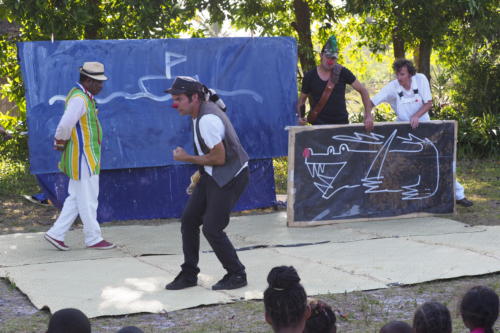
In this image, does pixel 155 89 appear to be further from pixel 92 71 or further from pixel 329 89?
pixel 329 89

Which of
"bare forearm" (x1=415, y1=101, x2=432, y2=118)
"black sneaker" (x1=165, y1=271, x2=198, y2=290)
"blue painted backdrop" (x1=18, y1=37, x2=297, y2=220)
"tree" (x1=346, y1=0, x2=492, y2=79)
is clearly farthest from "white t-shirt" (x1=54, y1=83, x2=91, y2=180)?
"tree" (x1=346, y1=0, x2=492, y2=79)

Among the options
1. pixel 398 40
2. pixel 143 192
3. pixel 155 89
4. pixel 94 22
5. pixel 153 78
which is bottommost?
pixel 143 192

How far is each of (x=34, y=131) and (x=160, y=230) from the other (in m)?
1.65

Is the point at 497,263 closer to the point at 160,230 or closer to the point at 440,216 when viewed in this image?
the point at 440,216

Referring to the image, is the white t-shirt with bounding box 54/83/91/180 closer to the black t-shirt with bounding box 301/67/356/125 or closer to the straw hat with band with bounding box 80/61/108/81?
the straw hat with band with bounding box 80/61/108/81

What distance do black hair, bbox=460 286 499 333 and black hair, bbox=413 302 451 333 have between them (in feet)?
0.63

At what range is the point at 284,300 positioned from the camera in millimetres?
3982

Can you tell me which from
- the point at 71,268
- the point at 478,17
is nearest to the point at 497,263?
the point at 71,268

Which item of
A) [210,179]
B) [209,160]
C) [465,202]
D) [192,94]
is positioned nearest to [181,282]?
[210,179]

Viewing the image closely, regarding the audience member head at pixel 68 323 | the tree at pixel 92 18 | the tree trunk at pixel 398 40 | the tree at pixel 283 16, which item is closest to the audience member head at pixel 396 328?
the audience member head at pixel 68 323

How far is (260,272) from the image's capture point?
7043 mm

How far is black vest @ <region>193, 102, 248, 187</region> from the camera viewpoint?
6328 mm

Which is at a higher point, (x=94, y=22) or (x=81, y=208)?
(x=94, y=22)

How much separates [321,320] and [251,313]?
2127 mm
